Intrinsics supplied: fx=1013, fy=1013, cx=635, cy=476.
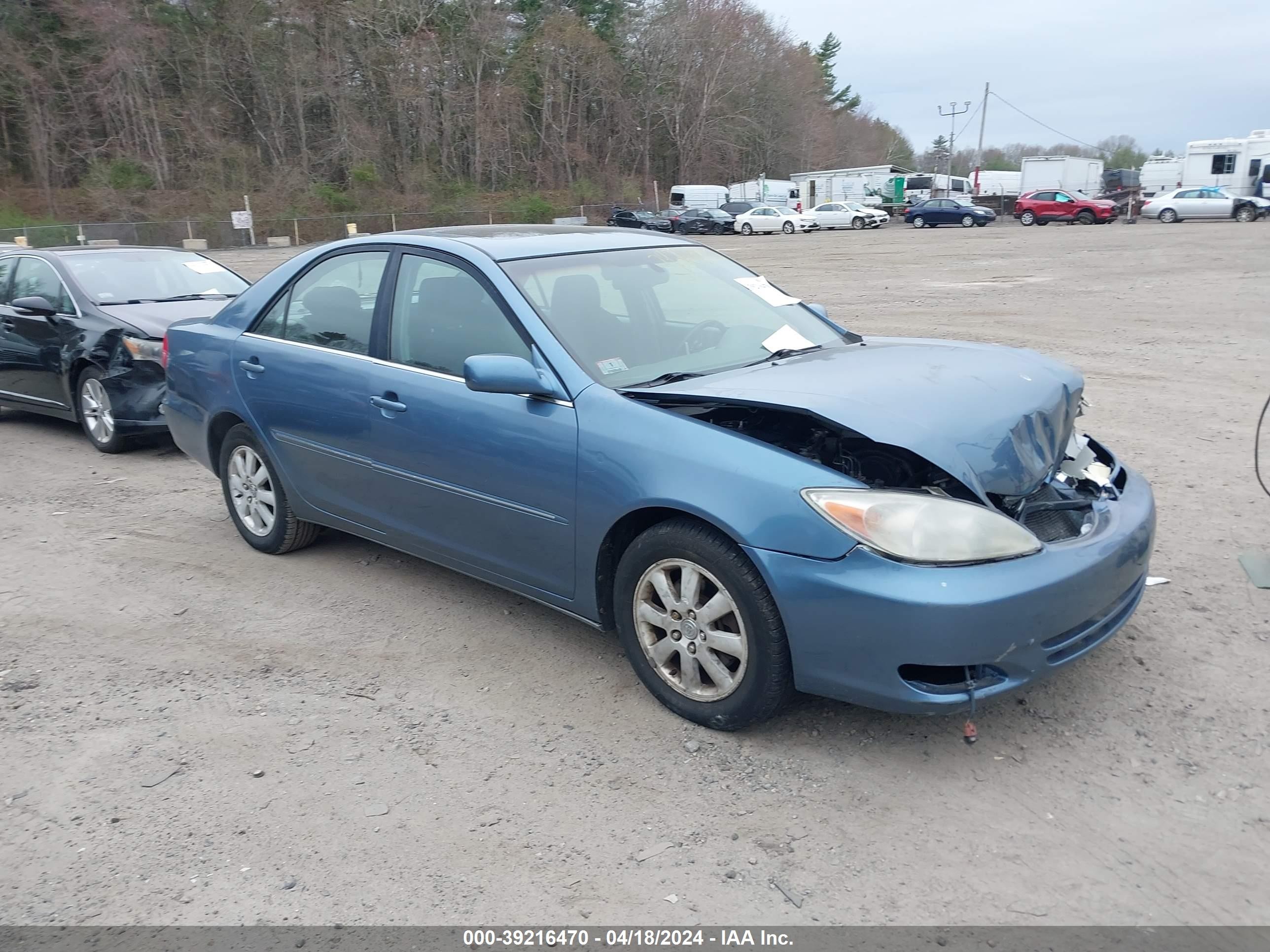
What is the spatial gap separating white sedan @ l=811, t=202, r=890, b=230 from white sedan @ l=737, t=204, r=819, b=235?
546 millimetres

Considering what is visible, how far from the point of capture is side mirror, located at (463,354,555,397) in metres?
3.74

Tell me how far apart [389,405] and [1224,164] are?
50700mm

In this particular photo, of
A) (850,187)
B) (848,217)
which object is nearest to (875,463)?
(848,217)

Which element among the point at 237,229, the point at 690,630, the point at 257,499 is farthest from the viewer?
the point at 237,229

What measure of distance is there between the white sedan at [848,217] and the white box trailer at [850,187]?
13475mm

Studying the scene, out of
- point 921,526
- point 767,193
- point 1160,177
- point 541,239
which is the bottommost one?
point 921,526

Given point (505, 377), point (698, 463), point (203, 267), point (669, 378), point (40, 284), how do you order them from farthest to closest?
point (203, 267)
point (40, 284)
point (669, 378)
point (505, 377)
point (698, 463)

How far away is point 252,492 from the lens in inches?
216

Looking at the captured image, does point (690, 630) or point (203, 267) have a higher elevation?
point (203, 267)

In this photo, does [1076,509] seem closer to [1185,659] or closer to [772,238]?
[1185,659]

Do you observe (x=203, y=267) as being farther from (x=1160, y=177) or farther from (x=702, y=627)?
(x=1160, y=177)

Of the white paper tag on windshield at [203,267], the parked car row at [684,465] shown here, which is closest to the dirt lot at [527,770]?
the parked car row at [684,465]

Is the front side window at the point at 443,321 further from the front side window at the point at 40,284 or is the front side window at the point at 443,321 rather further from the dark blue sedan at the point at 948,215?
the dark blue sedan at the point at 948,215

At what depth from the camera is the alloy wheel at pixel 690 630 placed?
3.35 metres
